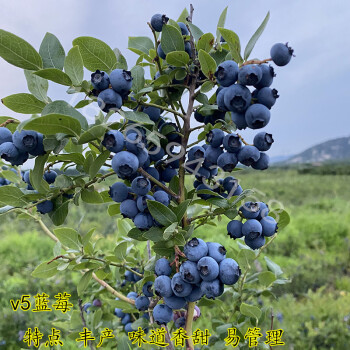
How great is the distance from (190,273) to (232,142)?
1.08ft

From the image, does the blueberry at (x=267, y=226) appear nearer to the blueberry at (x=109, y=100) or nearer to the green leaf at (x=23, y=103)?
the blueberry at (x=109, y=100)

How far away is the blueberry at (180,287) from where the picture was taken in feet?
2.78

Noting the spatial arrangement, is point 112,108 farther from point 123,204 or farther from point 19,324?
point 19,324

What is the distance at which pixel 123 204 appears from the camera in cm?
91

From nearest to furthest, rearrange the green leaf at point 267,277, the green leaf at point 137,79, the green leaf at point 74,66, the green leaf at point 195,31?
the green leaf at point 74,66 → the green leaf at point 137,79 → the green leaf at point 195,31 → the green leaf at point 267,277

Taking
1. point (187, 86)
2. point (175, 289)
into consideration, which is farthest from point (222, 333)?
point (187, 86)

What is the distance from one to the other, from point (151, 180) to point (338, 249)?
16.5ft

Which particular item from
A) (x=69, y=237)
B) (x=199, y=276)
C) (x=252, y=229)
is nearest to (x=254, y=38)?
(x=252, y=229)

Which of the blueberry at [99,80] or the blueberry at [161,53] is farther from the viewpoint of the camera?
the blueberry at [161,53]

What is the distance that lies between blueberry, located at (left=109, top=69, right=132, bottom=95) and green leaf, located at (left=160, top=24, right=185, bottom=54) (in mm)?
198

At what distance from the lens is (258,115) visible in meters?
0.76

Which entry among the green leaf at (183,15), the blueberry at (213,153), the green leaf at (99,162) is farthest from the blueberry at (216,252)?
the green leaf at (183,15)

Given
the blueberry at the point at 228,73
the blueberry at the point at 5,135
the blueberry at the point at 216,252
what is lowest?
the blueberry at the point at 216,252

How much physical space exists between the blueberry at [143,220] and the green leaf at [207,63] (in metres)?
0.39
